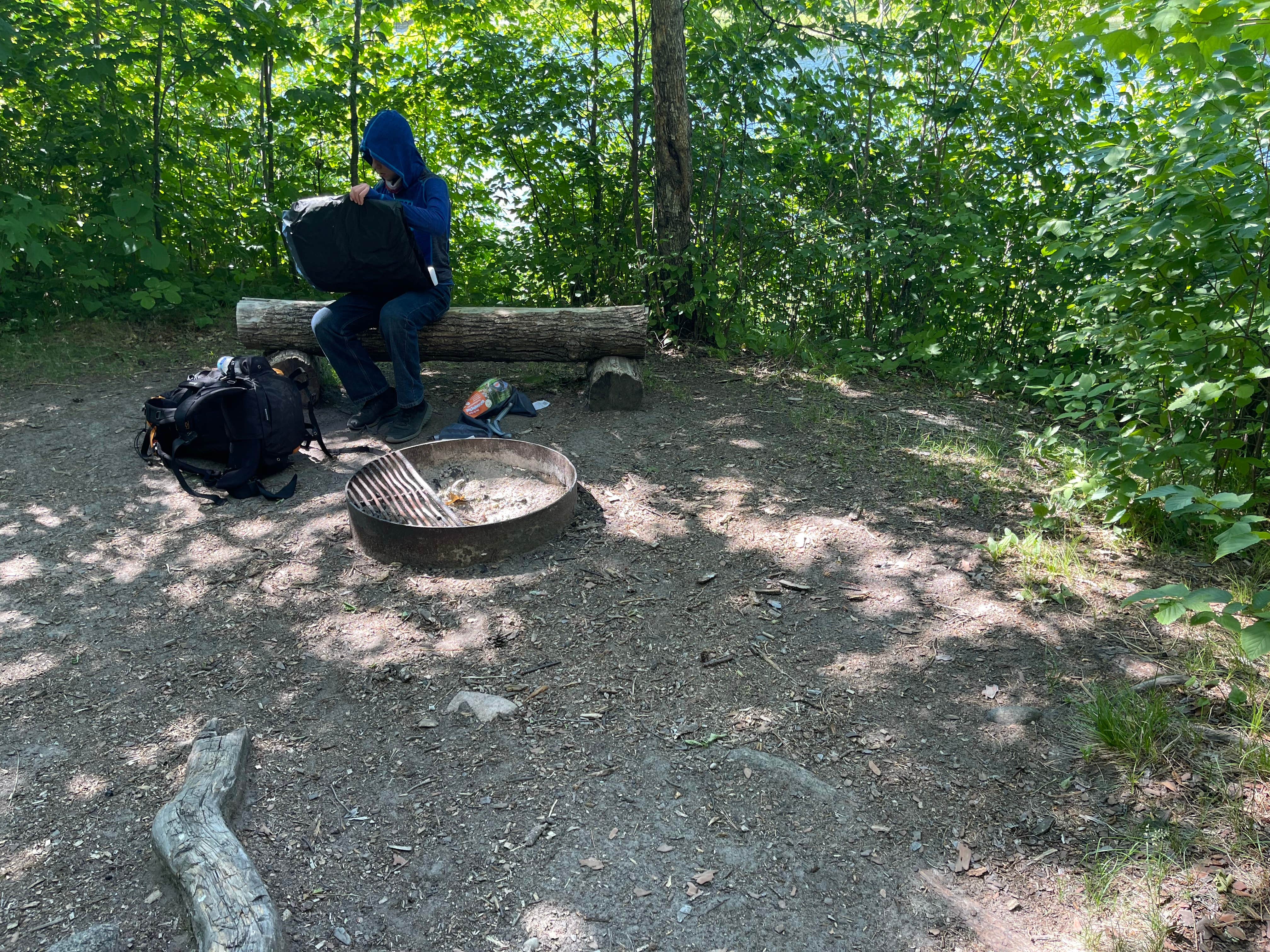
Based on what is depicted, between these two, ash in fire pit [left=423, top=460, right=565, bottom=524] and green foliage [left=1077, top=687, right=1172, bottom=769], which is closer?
green foliage [left=1077, top=687, right=1172, bottom=769]

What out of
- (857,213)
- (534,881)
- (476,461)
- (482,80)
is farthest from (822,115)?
(534,881)

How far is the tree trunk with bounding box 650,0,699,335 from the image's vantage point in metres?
5.97

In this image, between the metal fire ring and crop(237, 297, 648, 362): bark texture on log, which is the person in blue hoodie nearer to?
crop(237, 297, 648, 362): bark texture on log

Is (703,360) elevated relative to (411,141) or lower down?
lower down

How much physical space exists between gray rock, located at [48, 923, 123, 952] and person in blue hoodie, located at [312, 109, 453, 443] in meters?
3.33

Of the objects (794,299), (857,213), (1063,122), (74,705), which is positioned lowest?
(74,705)

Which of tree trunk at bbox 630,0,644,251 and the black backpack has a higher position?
tree trunk at bbox 630,0,644,251

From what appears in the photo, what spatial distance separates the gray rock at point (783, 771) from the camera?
249 cm

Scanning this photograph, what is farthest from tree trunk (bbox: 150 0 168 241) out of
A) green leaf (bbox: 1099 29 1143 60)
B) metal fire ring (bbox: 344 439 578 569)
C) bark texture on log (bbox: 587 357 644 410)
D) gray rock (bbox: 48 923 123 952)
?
green leaf (bbox: 1099 29 1143 60)

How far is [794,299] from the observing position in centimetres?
674

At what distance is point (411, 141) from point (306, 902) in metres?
4.24

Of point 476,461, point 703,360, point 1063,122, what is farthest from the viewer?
point 703,360

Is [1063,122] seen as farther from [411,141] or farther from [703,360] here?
[411,141]

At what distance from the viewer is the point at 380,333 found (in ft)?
17.5
